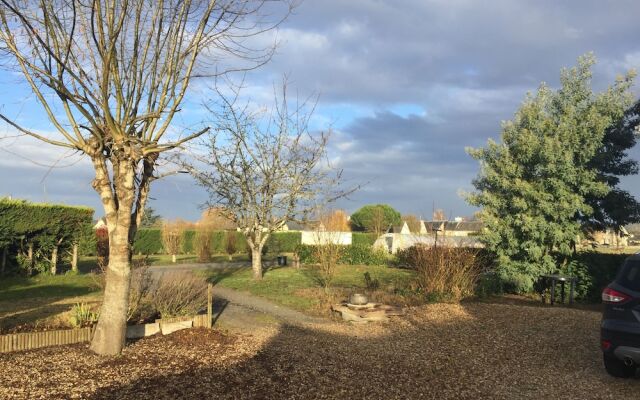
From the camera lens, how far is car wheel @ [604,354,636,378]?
6234 mm

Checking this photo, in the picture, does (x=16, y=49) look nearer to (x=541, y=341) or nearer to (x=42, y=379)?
(x=42, y=379)

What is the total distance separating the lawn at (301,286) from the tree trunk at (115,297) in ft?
19.5

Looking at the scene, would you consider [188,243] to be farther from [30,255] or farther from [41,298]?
[41,298]

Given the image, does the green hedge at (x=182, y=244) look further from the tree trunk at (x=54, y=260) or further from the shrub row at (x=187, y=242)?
the tree trunk at (x=54, y=260)

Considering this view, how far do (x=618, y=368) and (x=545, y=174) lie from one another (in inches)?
382

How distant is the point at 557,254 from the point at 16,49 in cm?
1472

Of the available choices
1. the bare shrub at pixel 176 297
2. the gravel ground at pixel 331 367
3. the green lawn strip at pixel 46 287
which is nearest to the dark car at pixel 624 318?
the gravel ground at pixel 331 367

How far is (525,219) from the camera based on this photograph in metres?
14.8

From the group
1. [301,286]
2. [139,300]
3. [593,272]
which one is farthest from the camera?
[301,286]

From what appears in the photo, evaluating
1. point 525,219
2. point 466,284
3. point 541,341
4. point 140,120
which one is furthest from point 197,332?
point 525,219

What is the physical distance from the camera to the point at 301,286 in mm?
16188

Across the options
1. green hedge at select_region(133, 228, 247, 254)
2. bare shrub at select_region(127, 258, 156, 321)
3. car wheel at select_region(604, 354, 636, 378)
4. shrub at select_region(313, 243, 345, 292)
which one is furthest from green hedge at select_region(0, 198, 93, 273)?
car wheel at select_region(604, 354, 636, 378)

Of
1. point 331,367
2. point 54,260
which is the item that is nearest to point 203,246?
point 54,260

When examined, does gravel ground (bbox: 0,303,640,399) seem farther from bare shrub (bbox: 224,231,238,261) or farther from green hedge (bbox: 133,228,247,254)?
green hedge (bbox: 133,228,247,254)
